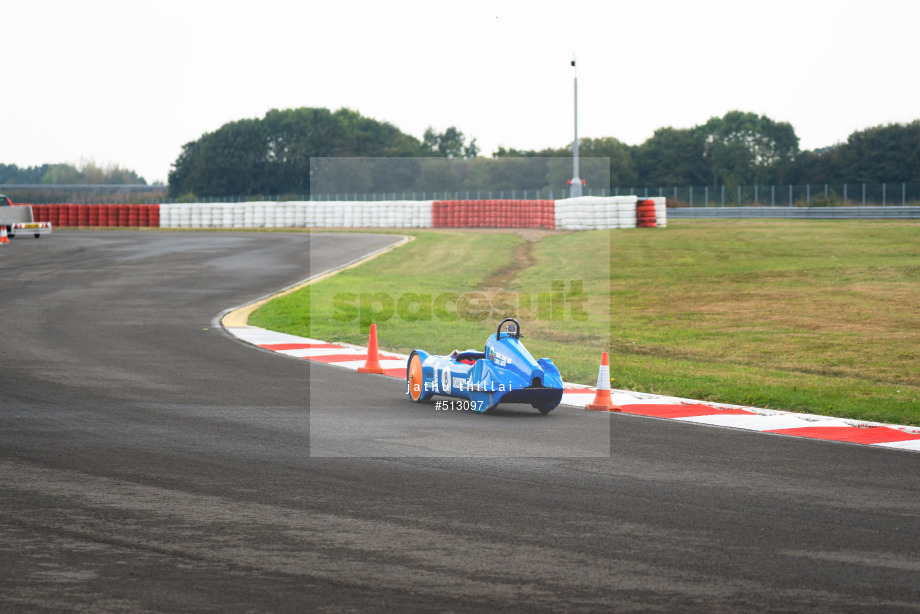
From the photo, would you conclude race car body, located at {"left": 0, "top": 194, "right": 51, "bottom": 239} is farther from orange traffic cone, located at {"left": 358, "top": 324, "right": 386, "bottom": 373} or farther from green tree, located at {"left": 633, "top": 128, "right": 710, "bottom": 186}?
green tree, located at {"left": 633, "top": 128, "right": 710, "bottom": 186}

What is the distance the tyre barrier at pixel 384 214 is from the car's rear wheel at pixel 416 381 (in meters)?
32.5

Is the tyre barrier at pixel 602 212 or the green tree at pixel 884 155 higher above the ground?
the green tree at pixel 884 155

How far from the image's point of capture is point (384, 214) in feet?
179

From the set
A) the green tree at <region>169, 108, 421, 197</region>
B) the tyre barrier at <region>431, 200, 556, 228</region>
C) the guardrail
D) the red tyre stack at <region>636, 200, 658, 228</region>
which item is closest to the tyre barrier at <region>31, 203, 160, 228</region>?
the tyre barrier at <region>431, 200, 556, 228</region>

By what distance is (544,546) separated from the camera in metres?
6.27

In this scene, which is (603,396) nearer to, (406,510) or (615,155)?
(406,510)

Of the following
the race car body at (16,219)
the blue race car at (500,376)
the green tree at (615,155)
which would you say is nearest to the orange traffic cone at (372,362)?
the blue race car at (500,376)

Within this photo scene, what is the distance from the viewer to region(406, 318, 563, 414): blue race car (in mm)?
10852

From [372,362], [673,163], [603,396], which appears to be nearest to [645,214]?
[372,362]

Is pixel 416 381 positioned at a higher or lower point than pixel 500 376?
lower

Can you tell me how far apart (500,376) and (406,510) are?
157 inches

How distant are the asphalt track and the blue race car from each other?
10.7 inches

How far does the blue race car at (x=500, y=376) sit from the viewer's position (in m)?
10.9

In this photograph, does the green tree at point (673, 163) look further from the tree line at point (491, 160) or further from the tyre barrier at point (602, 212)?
the tyre barrier at point (602, 212)
